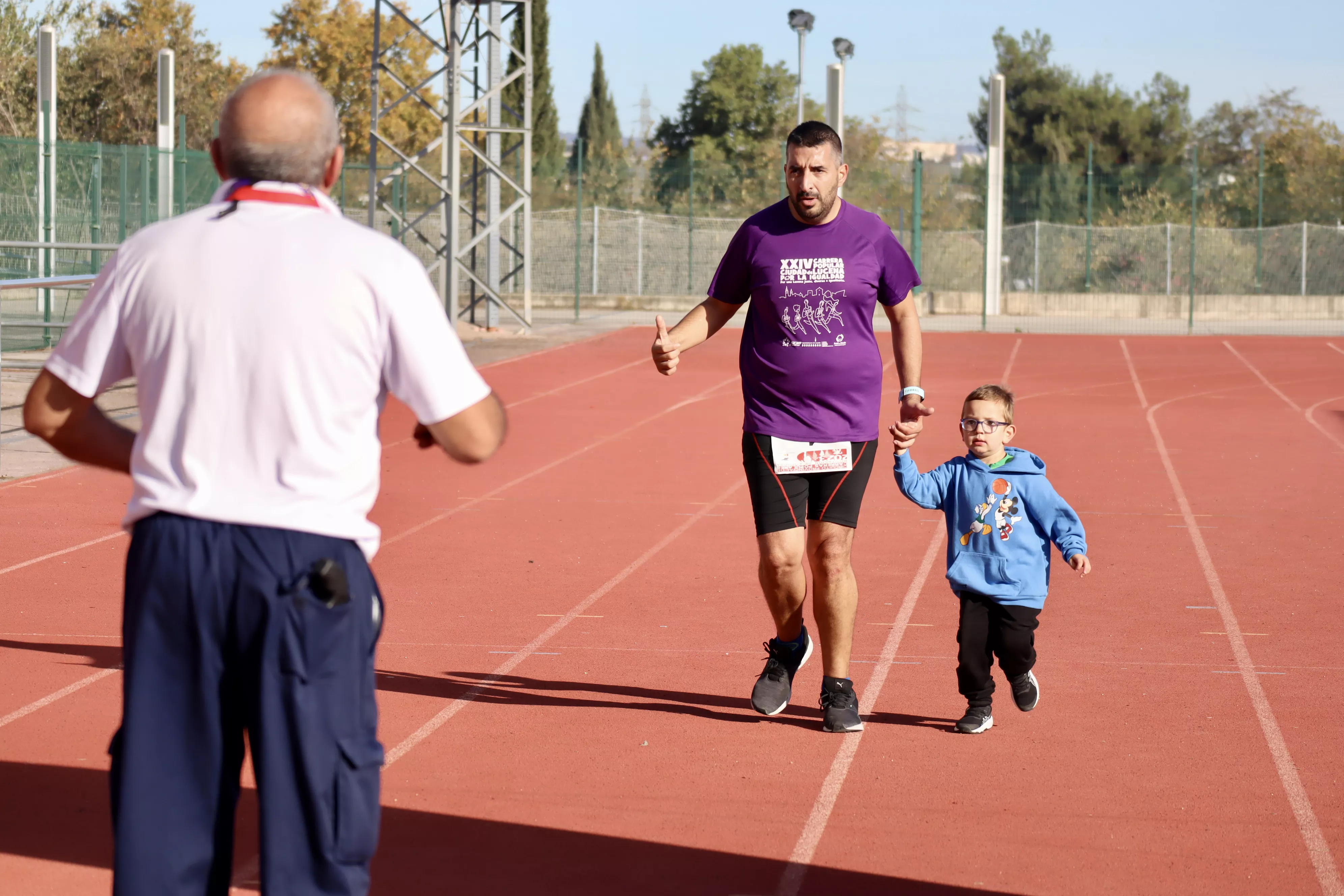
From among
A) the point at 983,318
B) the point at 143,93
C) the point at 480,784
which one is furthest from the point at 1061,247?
the point at 480,784

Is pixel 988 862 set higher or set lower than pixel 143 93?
lower

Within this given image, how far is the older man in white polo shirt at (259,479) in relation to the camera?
248 centimetres

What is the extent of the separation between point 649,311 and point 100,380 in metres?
31.3

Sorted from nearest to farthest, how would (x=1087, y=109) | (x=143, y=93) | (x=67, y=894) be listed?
(x=67, y=894) → (x=143, y=93) → (x=1087, y=109)

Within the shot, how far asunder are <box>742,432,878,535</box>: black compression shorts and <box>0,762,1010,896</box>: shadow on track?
1402mm

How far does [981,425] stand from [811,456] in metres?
0.58

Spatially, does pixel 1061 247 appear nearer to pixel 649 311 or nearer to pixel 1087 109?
pixel 649 311

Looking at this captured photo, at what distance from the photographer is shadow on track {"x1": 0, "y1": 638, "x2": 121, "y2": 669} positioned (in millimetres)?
6117

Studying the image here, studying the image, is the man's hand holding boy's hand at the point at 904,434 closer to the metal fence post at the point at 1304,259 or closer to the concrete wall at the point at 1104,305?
the concrete wall at the point at 1104,305

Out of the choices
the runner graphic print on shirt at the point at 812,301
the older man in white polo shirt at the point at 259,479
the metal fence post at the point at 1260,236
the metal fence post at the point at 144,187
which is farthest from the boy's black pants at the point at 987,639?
the metal fence post at the point at 1260,236

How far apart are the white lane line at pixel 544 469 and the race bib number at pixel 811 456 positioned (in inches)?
157

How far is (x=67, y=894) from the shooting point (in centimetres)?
384

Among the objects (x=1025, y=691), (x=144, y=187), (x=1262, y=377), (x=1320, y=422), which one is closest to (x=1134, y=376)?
(x=1262, y=377)

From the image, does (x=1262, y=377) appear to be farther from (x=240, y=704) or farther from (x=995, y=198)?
(x=240, y=704)
